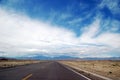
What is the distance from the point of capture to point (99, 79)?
14.0 metres

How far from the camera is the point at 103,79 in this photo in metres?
13.8

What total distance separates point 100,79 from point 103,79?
0.25 meters

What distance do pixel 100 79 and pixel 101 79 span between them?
0.26 ft

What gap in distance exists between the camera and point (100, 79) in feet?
45.7

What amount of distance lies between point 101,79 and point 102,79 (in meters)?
0.08

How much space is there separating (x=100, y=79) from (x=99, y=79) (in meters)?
→ 0.08

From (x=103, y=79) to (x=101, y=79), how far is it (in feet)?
0.56

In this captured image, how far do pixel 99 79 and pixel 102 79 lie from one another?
0.78 ft

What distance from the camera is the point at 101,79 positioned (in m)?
13.9

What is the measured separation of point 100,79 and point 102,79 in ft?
0.52

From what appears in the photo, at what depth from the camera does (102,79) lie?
1389 centimetres
